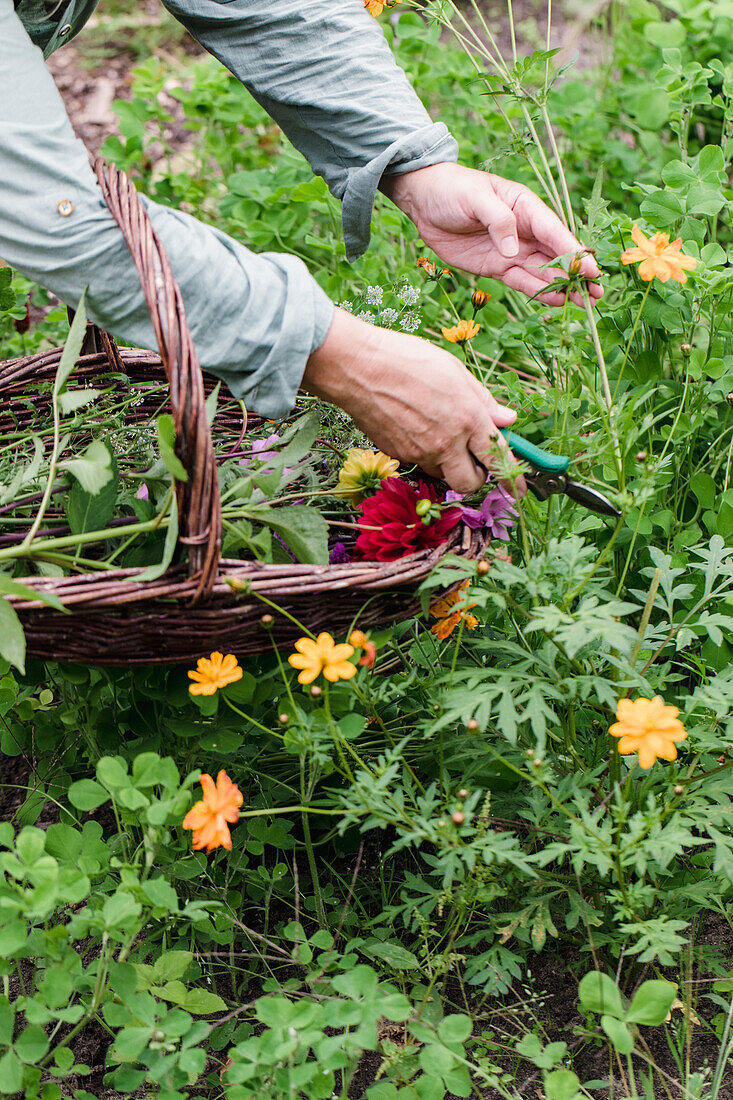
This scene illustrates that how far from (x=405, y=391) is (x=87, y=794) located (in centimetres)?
50

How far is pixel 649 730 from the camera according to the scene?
0.71 meters

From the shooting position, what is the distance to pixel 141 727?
1.06 meters

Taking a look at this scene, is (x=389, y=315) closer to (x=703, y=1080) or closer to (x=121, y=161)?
(x=703, y=1080)

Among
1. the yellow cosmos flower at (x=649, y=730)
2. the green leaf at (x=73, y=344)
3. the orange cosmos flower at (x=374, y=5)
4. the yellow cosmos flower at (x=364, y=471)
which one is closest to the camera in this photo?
the yellow cosmos flower at (x=649, y=730)

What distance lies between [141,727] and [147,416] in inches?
17.7

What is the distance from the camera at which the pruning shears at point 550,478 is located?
0.90 metres

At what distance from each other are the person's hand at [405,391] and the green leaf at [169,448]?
17cm

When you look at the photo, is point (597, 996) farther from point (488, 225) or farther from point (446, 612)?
point (488, 225)

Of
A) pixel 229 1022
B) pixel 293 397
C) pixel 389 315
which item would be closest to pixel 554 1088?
pixel 229 1022

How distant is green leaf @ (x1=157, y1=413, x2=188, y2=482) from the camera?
73cm

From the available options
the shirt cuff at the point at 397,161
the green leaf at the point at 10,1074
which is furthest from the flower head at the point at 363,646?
the shirt cuff at the point at 397,161

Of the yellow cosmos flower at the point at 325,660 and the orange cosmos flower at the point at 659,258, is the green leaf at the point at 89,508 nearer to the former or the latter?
the yellow cosmos flower at the point at 325,660

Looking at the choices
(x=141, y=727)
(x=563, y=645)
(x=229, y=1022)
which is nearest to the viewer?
(x=563, y=645)

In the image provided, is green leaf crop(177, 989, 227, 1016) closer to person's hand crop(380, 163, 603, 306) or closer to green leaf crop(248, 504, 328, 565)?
green leaf crop(248, 504, 328, 565)
